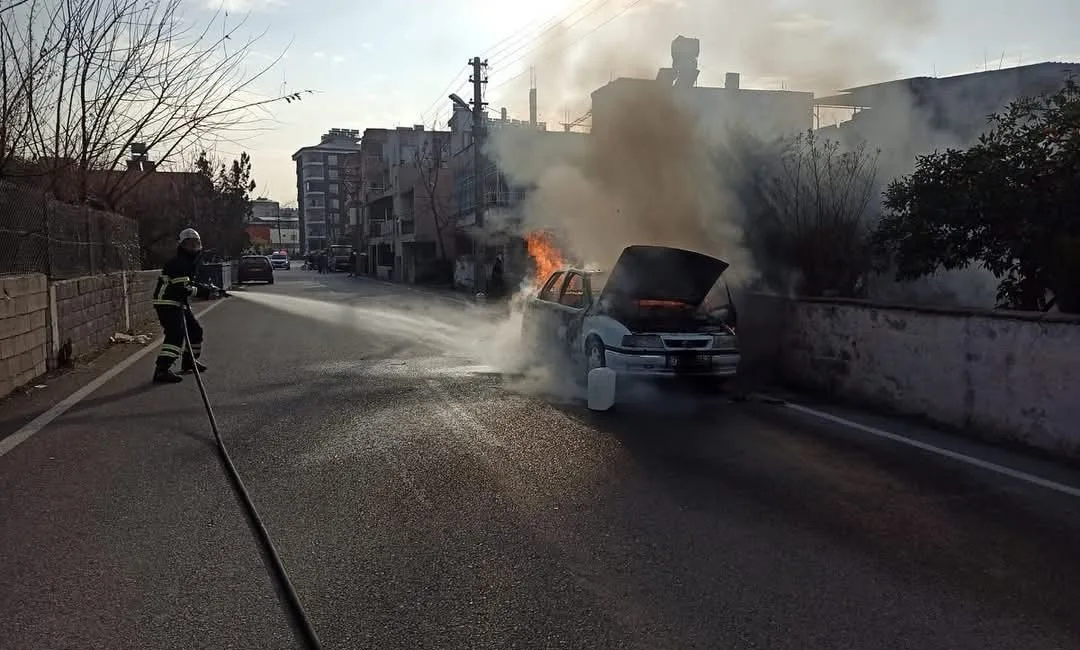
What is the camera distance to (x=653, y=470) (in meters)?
5.50

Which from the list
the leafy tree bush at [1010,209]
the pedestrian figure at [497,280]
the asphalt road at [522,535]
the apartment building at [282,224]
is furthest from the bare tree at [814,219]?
the apartment building at [282,224]

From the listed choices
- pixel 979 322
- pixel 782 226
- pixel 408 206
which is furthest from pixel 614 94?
pixel 408 206

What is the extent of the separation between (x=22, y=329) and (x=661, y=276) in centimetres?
659

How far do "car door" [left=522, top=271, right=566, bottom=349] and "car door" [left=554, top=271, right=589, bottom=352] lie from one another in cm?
11

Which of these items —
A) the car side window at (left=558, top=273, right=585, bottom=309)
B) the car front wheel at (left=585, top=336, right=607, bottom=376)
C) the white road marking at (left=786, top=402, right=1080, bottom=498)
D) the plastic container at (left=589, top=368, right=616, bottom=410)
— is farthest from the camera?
the car side window at (left=558, top=273, right=585, bottom=309)

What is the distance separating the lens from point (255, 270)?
40.9 m

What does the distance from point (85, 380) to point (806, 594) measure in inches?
332

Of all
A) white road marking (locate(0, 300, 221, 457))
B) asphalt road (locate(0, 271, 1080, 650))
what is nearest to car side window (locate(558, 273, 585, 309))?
asphalt road (locate(0, 271, 1080, 650))

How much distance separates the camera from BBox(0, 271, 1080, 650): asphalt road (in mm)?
3207

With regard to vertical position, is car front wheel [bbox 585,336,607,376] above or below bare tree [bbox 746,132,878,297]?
below

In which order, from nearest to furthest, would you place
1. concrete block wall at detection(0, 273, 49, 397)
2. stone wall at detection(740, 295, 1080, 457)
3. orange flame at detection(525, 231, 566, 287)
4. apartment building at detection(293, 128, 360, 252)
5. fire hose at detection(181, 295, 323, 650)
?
fire hose at detection(181, 295, 323, 650) → stone wall at detection(740, 295, 1080, 457) → concrete block wall at detection(0, 273, 49, 397) → orange flame at detection(525, 231, 566, 287) → apartment building at detection(293, 128, 360, 252)

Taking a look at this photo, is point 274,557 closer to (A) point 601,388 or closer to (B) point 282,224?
(A) point 601,388

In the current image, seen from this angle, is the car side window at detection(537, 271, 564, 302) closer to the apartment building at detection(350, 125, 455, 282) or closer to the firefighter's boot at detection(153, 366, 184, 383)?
the firefighter's boot at detection(153, 366, 184, 383)

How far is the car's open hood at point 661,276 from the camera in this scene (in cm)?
848
